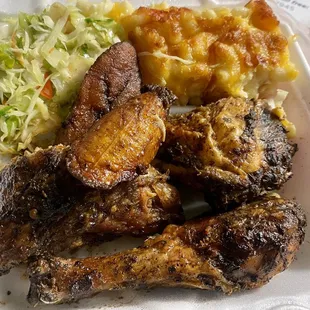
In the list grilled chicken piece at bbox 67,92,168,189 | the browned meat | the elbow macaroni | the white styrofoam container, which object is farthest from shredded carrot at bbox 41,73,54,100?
the white styrofoam container

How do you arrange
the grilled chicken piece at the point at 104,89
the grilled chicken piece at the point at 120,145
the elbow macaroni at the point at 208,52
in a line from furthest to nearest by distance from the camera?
the elbow macaroni at the point at 208,52 → the grilled chicken piece at the point at 104,89 → the grilled chicken piece at the point at 120,145

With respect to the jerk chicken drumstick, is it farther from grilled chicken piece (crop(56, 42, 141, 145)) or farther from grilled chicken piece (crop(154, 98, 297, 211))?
grilled chicken piece (crop(56, 42, 141, 145))

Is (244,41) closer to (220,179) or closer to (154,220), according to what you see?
(220,179)

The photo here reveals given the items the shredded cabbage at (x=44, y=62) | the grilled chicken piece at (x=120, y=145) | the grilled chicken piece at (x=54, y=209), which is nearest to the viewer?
the grilled chicken piece at (x=120, y=145)

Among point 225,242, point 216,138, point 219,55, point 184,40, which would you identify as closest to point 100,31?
point 184,40

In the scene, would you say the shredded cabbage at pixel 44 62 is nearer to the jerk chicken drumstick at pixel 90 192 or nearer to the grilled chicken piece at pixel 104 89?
the grilled chicken piece at pixel 104 89

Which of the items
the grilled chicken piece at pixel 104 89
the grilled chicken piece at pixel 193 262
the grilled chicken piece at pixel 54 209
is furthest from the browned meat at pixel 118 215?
the grilled chicken piece at pixel 104 89
